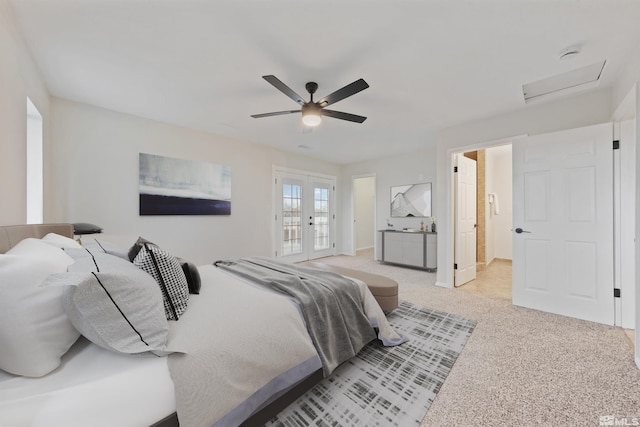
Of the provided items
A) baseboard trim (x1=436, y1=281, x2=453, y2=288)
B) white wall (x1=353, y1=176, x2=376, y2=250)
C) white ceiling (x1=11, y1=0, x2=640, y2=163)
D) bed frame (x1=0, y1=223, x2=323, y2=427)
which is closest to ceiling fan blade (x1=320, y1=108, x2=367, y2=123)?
white ceiling (x1=11, y1=0, x2=640, y2=163)

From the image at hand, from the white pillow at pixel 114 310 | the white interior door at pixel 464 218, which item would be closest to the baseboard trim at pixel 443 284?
the white interior door at pixel 464 218

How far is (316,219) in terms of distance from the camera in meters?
5.89

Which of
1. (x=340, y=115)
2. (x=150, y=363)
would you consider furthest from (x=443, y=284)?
(x=150, y=363)

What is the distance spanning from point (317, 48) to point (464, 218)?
330cm

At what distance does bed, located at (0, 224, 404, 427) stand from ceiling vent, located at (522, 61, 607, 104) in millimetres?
3382

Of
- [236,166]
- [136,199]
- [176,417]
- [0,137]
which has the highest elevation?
[236,166]

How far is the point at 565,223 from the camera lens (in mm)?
2652

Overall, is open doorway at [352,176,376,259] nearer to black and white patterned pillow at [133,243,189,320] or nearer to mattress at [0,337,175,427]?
black and white patterned pillow at [133,243,189,320]

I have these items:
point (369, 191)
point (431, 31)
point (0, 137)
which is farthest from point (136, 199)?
point (369, 191)

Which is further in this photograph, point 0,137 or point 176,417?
point 0,137

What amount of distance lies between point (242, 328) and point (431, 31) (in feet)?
7.56

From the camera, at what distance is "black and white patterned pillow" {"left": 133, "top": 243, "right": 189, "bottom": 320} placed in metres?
1.29

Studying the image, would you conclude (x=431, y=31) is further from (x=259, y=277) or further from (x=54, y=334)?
(x=54, y=334)

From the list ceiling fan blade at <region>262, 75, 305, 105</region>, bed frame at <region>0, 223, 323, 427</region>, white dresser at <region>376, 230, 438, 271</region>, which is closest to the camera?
bed frame at <region>0, 223, 323, 427</region>
